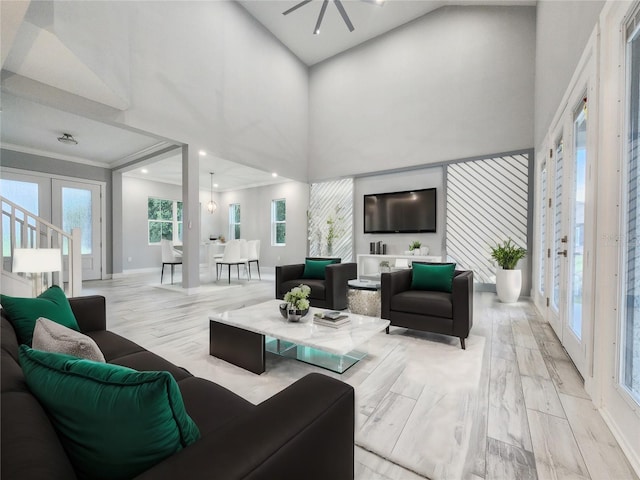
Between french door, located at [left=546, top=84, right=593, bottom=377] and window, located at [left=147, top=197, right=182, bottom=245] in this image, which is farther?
window, located at [left=147, top=197, right=182, bottom=245]

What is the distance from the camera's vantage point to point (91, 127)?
4852mm

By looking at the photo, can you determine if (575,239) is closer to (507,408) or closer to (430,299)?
(430,299)

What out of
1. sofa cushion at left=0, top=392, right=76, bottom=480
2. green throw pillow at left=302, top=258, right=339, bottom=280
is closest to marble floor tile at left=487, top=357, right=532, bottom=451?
sofa cushion at left=0, top=392, right=76, bottom=480

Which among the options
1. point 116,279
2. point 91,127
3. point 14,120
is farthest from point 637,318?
point 116,279

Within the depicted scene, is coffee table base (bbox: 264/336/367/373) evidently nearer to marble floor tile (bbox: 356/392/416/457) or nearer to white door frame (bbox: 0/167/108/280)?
marble floor tile (bbox: 356/392/416/457)

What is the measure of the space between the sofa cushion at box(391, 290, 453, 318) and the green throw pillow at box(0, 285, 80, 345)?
2.45m

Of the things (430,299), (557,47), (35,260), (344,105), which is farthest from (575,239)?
(344,105)

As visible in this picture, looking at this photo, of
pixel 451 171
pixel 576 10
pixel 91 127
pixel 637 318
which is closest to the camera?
pixel 637 318

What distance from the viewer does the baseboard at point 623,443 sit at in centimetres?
122

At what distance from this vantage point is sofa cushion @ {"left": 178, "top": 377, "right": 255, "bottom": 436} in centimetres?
95

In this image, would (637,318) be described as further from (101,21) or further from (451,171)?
(101,21)

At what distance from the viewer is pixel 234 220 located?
9.52m

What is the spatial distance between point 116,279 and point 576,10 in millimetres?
8653

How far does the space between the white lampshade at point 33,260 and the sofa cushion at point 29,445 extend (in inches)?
109
